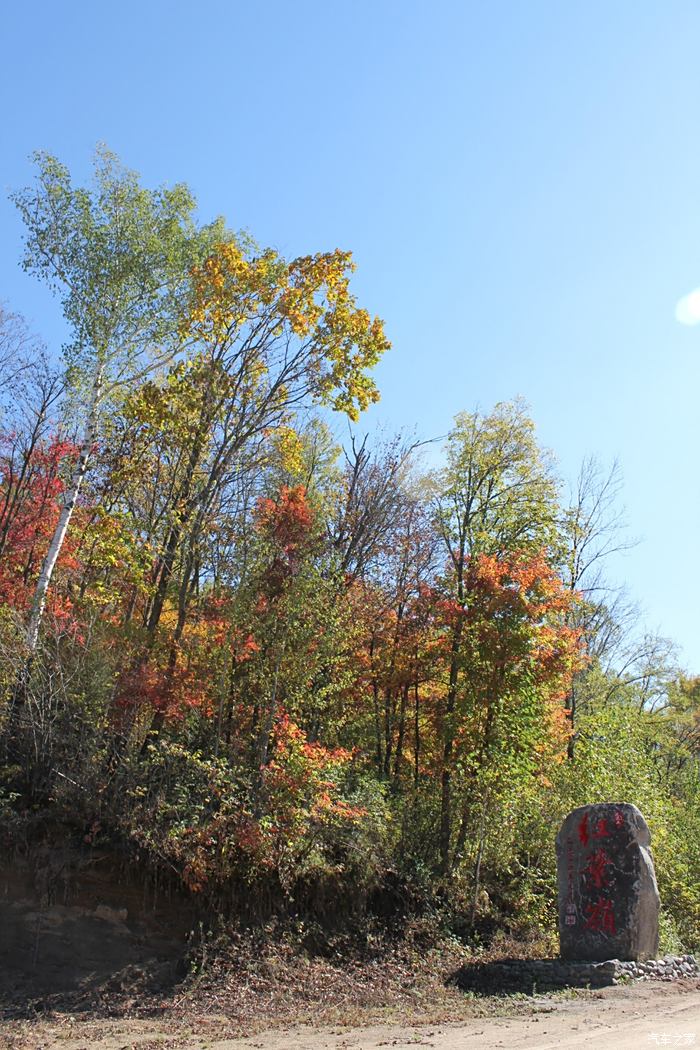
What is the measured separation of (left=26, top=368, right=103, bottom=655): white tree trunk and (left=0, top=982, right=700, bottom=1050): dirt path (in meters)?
5.29

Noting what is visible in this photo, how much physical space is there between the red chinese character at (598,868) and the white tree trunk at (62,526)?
9.81 metres

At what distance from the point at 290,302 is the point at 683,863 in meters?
A: 16.9

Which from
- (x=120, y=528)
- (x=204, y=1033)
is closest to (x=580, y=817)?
(x=204, y=1033)

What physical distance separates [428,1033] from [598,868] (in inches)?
192

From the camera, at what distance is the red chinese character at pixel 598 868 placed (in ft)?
39.4

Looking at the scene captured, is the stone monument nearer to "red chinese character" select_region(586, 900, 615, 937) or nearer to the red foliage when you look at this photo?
"red chinese character" select_region(586, 900, 615, 937)

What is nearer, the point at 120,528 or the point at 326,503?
the point at 120,528

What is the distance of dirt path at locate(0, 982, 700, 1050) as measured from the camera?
7.63 metres

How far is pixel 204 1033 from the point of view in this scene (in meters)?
8.53

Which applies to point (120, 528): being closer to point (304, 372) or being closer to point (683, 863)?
point (304, 372)

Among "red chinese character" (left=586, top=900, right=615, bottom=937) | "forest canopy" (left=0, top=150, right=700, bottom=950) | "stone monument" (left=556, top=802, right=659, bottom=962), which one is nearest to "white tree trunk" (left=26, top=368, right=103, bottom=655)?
"forest canopy" (left=0, top=150, right=700, bottom=950)

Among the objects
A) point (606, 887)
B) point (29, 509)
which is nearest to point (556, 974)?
point (606, 887)

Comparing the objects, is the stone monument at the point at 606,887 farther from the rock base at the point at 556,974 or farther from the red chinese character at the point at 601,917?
the rock base at the point at 556,974

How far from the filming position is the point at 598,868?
12.1m
